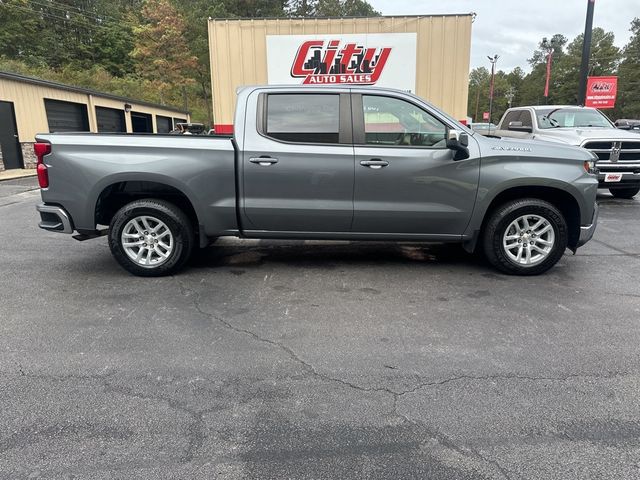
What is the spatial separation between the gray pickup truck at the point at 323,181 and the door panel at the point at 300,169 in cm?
1

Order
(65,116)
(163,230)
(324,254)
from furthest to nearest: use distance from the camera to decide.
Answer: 1. (65,116)
2. (324,254)
3. (163,230)

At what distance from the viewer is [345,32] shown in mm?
10609

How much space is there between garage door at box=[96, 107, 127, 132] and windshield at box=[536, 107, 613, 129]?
18725 millimetres

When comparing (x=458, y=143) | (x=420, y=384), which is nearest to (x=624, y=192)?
(x=458, y=143)

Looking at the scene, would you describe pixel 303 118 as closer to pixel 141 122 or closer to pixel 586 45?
pixel 586 45

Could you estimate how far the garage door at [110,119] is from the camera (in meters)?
22.0

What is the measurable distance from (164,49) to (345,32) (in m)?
30.2

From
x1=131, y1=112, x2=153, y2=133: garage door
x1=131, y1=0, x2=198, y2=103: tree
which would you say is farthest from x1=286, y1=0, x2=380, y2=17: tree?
x1=131, y1=112, x2=153, y2=133: garage door

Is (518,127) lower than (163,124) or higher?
lower

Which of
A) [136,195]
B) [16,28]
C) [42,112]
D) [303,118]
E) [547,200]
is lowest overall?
[547,200]

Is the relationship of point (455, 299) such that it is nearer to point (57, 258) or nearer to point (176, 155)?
point (176, 155)

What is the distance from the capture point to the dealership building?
1587 cm

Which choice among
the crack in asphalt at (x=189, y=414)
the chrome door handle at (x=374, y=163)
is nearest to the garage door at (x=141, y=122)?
the chrome door handle at (x=374, y=163)

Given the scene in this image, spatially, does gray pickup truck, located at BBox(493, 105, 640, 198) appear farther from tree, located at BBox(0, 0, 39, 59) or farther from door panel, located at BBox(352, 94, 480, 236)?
tree, located at BBox(0, 0, 39, 59)
